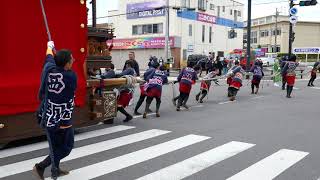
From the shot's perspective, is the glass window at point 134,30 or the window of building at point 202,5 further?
the glass window at point 134,30

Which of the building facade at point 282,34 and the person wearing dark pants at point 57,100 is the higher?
the building facade at point 282,34

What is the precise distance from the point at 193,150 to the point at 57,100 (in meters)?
3.17

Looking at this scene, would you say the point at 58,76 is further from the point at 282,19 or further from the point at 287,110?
the point at 282,19

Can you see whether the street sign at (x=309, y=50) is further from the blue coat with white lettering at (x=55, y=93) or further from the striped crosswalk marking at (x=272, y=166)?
the blue coat with white lettering at (x=55, y=93)

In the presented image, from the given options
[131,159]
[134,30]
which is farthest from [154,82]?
[134,30]

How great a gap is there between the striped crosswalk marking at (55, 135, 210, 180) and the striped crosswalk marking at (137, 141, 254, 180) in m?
0.64

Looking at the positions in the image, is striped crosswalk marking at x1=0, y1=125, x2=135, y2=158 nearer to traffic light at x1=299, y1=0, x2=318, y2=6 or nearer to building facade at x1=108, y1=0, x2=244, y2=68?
traffic light at x1=299, y1=0, x2=318, y2=6

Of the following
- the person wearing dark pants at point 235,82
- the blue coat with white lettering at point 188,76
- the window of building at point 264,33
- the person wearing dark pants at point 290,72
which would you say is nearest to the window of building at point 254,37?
the window of building at point 264,33

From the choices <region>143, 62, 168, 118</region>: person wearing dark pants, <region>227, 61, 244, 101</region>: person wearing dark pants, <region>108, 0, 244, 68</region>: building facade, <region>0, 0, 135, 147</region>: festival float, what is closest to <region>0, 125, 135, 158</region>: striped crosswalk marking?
<region>0, 0, 135, 147</region>: festival float

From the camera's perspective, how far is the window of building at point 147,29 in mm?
51812

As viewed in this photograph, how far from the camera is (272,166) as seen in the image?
6895 millimetres

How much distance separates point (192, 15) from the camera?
171 ft

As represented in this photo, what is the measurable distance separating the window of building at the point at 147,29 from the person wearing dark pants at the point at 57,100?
152ft

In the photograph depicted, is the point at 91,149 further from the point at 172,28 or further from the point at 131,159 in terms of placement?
the point at 172,28
